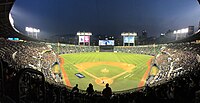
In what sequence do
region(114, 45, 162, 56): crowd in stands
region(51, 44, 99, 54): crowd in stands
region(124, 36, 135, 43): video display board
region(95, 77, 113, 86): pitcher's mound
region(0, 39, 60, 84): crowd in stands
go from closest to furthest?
region(0, 39, 60, 84): crowd in stands → region(95, 77, 113, 86): pitcher's mound → region(51, 44, 99, 54): crowd in stands → region(114, 45, 162, 56): crowd in stands → region(124, 36, 135, 43): video display board

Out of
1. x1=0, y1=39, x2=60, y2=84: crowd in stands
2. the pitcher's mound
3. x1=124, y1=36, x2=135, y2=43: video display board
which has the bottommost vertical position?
the pitcher's mound

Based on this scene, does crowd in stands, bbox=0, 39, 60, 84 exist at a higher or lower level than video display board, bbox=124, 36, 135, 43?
lower

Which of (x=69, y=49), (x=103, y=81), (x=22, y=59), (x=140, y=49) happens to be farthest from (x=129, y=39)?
(x=22, y=59)

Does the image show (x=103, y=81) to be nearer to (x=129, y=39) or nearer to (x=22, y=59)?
(x=22, y=59)

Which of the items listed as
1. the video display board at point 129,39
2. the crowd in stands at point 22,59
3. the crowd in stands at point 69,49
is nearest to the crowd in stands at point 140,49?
the video display board at point 129,39

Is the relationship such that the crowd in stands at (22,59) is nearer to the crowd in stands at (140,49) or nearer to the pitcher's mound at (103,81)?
the pitcher's mound at (103,81)

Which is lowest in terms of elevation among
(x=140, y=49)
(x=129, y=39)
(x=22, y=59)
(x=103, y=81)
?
(x=103, y=81)

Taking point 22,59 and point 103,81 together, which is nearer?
point 103,81

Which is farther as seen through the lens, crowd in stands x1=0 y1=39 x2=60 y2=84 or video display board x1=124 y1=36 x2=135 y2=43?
video display board x1=124 y1=36 x2=135 y2=43

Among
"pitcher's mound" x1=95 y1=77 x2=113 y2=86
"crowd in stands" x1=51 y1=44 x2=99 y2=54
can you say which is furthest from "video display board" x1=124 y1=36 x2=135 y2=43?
"pitcher's mound" x1=95 y1=77 x2=113 y2=86

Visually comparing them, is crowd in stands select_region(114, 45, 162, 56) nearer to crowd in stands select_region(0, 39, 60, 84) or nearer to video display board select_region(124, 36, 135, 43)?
Result: video display board select_region(124, 36, 135, 43)

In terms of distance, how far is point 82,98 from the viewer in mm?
7082

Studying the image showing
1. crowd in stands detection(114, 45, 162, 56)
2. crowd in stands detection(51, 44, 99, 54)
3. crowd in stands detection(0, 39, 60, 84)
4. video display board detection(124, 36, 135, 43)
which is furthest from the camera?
video display board detection(124, 36, 135, 43)

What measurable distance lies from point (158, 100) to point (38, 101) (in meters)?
4.17
